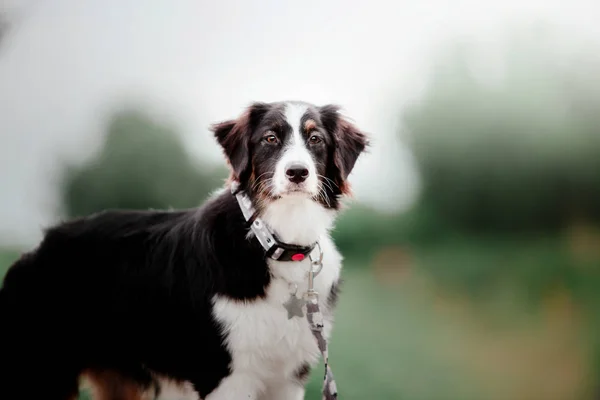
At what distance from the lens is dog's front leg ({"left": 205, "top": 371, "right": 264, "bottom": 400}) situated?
173 centimetres

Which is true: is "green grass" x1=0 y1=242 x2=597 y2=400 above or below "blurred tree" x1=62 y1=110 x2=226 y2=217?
below

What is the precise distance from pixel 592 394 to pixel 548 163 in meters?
0.96

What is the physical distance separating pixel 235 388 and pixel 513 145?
164cm

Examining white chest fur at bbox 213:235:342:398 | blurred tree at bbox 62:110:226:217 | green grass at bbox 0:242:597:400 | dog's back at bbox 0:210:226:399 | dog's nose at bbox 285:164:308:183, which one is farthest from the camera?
blurred tree at bbox 62:110:226:217

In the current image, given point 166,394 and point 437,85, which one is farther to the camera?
point 437,85

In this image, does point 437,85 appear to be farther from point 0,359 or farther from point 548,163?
point 0,359

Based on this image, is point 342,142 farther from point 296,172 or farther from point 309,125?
point 296,172

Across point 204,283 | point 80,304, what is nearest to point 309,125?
point 204,283

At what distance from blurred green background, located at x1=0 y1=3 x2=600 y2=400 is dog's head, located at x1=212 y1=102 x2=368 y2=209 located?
30.5 inches

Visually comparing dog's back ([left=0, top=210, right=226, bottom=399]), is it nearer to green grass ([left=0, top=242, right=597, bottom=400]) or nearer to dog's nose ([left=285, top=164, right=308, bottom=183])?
dog's nose ([left=285, top=164, right=308, bottom=183])

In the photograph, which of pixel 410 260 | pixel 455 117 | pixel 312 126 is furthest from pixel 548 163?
pixel 312 126

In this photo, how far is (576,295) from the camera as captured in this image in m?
2.68

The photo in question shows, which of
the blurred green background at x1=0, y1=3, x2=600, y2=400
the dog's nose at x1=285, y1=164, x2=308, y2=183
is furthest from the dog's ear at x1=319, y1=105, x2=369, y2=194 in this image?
the blurred green background at x1=0, y1=3, x2=600, y2=400

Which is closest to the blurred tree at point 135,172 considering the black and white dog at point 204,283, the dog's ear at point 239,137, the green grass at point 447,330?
the green grass at point 447,330
